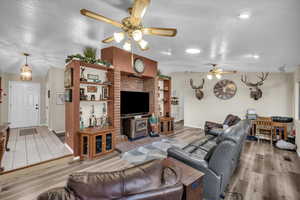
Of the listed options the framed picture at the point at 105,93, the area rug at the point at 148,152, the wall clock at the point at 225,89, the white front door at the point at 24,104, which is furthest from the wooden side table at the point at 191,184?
the white front door at the point at 24,104

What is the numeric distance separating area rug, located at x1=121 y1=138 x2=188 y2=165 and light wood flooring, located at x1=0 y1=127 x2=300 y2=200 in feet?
0.74

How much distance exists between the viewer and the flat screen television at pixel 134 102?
4238 millimetres

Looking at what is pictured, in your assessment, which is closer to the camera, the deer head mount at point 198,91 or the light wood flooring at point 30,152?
the light wood flooring at point 30,152

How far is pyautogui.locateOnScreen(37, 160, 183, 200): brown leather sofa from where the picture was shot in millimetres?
735

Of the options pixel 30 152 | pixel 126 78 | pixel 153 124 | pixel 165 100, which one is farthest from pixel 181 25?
pixel 30 152

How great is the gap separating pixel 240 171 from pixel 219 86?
3940 mm

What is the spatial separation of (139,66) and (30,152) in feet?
11.6

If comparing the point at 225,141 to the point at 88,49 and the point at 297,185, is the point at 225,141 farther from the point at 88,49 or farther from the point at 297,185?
the point at 88,49

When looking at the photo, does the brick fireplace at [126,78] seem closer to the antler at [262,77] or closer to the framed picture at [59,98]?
the framed picture at [59,98]

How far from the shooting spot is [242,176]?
2637 mm

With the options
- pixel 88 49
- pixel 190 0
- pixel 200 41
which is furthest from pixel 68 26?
pixel 200 41

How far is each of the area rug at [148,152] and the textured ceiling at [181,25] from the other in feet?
8.53

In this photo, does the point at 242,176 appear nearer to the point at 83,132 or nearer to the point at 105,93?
the point at 83,132

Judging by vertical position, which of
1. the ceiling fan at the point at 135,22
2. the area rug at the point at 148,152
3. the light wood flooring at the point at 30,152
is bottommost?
the area rug at the point at 148,152
